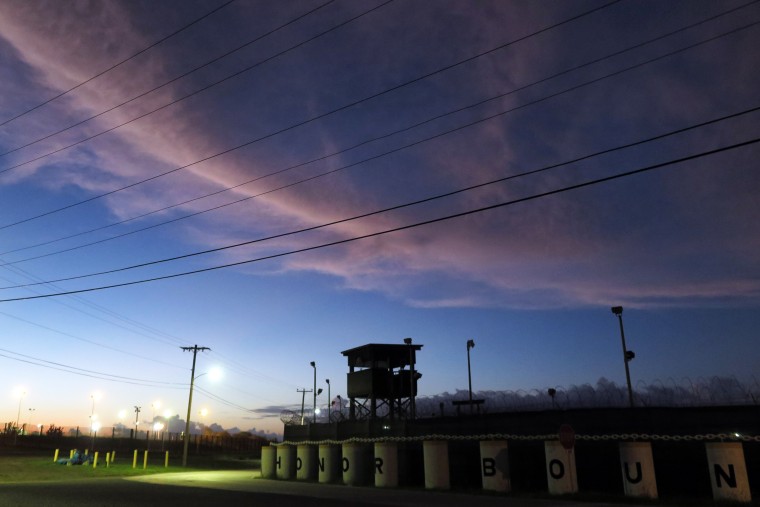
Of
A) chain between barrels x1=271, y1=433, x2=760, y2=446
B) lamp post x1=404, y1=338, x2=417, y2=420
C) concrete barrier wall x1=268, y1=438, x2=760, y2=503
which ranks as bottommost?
concrete barrier wall x1=268, y1=438, x2=760, y2=503

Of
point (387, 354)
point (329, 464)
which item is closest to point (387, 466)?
point (329, 464)

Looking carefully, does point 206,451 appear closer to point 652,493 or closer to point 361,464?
point 361,464

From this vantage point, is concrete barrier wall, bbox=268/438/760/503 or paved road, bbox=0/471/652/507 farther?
paved road, bbox=0/471/652/507

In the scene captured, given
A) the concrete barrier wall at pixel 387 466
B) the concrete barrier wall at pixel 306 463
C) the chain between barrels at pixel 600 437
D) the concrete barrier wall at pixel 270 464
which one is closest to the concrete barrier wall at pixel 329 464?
the concrete barrier wall at pixel 306 463

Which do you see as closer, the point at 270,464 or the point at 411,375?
the point at 270,464

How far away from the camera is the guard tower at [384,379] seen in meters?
44.0

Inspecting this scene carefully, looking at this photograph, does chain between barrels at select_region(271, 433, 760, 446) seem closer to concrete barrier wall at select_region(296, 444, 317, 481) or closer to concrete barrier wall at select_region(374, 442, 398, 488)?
concrete barrier wall at select_region(374, 442, 398, 488)

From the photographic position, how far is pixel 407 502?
18141mm

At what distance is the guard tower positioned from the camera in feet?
144

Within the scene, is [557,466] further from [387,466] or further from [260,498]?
[260,498]

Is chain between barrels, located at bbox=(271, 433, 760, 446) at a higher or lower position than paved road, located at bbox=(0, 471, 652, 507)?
higher

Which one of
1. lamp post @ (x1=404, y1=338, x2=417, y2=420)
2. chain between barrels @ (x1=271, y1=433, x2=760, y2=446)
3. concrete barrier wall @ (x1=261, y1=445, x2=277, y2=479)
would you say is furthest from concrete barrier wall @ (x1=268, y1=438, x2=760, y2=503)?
lamp post @ (x1=404, y1=338, x2=417, y2=420)

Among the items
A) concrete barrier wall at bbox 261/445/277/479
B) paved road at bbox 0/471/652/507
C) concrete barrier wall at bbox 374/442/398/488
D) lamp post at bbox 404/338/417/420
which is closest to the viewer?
paved road at bbox 0/471/652/507

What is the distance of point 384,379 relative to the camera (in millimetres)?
44375
